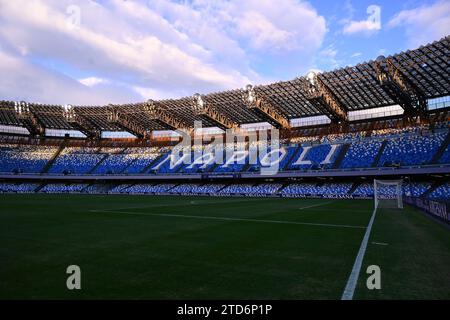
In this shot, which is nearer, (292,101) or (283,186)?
(292,101)

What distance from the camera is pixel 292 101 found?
55.1m

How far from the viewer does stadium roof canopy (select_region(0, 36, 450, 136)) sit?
132 ft

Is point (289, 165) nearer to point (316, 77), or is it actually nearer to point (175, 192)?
point (316, 77)

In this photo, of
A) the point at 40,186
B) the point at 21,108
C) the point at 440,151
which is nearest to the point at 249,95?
the point at 440,151

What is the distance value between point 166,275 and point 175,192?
54826 mm

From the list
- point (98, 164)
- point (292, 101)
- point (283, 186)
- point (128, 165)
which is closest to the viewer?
point (292, 101)

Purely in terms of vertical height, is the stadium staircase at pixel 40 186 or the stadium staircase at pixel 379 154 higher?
the stadium staircase at pixel 379 154

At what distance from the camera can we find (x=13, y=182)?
71.2m

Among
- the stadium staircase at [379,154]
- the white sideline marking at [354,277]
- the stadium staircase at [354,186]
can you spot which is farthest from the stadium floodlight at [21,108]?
the white sideline marking at [354,277]

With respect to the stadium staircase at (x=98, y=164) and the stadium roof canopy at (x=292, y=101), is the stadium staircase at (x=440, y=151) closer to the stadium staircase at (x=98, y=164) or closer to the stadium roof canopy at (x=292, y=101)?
the stadium roof canopy at (x=292, y=101)

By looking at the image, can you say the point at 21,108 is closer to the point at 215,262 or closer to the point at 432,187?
the point at 215,262

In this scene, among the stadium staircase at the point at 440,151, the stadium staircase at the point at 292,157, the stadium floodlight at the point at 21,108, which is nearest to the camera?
the stadium staircase at the point at 440,151

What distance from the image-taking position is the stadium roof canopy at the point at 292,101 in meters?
40.2

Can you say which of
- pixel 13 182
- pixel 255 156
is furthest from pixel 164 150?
pixel 13 182
